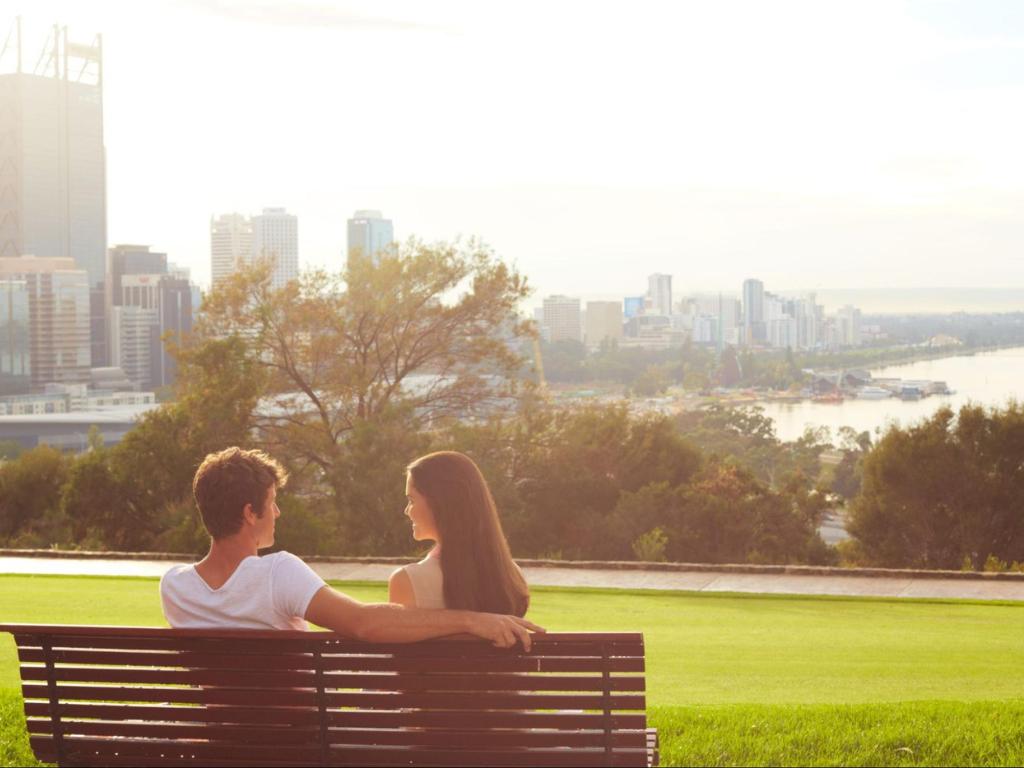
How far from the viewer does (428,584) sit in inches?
148

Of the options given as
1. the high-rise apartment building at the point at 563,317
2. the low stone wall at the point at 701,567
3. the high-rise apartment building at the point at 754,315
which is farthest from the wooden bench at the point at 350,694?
the high-rise apartment building at the point at 754,315

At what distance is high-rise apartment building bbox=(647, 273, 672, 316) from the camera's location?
51891mm

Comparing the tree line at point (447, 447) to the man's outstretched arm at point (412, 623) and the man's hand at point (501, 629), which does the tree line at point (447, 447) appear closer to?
the man's outstretched arm at point (412, 623)

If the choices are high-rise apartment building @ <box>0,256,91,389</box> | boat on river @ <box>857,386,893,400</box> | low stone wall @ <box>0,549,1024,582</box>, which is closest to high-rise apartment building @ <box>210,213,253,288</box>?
boat on river @ <box>857,386,893,400</box>

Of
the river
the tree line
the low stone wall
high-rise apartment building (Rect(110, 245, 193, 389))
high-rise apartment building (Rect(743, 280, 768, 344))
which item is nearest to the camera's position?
the low stone wall

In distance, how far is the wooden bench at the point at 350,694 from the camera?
11.5ft

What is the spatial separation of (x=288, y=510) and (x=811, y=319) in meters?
36.7

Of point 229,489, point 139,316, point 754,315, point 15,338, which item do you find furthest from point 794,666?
point 15,338

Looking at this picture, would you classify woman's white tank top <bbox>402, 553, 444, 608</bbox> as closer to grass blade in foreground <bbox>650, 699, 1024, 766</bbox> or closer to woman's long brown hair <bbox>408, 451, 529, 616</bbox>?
woman's long brown hair <bbox>408, 451, 529, 616</bbox>

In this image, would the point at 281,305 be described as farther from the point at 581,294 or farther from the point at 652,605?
the point at 581,294

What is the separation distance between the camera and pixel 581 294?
4612 cm

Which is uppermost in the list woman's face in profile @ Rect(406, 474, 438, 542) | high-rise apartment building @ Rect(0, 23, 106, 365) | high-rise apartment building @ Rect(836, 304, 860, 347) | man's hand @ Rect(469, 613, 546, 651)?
high-rise apartment building @ Rect(0, 23, 106, 365)

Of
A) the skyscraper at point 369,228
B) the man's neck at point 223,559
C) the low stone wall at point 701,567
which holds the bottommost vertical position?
the low stone wall at point 701,567

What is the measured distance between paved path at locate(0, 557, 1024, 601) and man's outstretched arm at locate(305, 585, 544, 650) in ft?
24.8
